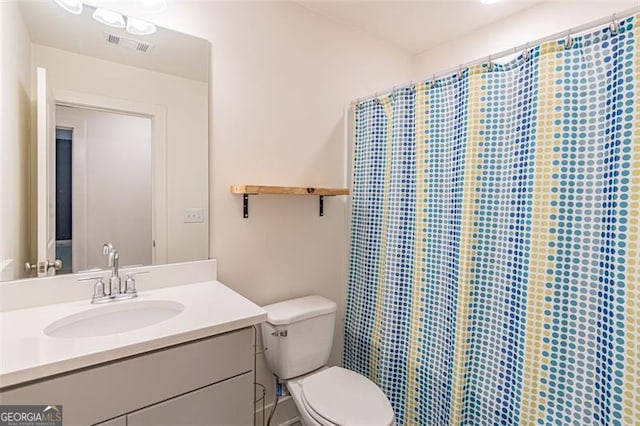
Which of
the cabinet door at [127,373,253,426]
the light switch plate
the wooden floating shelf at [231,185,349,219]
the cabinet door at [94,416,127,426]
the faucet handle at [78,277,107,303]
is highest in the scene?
the wooden floating shelf at [231,185,349,219]

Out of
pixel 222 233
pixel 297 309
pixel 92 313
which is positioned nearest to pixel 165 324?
pixel 92 313

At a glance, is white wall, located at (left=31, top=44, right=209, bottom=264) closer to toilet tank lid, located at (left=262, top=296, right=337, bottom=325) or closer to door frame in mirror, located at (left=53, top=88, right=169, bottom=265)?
door frame in mirror, located at (left=53, top=88, right=169, bottom=265)

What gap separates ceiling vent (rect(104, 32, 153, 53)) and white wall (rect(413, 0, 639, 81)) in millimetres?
1414

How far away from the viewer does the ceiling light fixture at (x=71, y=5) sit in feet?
4.22

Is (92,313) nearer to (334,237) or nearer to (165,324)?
(165,324)

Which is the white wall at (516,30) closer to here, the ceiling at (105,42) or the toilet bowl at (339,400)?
the ceiling at (105,42)

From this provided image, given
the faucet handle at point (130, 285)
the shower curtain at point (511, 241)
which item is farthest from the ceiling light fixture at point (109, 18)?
the shower curtain at point (511, 241)

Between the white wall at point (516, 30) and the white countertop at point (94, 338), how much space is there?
1566 mm

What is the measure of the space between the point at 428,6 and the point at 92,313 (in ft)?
7.74

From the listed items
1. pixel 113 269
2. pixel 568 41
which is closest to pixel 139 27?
pixel 113 269

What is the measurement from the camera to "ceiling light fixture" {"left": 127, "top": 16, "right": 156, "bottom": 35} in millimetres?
1407

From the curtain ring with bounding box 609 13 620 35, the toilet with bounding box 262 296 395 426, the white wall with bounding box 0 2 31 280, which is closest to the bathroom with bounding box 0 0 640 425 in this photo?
the white wall with bounding box 0 2 31 280

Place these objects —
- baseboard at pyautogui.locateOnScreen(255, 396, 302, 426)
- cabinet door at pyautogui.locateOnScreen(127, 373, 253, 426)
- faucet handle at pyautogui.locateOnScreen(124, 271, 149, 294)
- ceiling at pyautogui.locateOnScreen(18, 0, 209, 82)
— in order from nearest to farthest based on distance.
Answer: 1. cabinet door at pyautogui.locateOnScreen(127, 373, 253, 426)
2. ceiling at pyautogui.locateOnScreen(18, 0, 209, 82)
3. faucet handle at pyautogui.locateOnScreen(124, 271, 149, 294)
4. baseboard at pyautogui.locateOnScreen(255, 396, 302, 426)

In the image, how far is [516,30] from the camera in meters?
2.01
